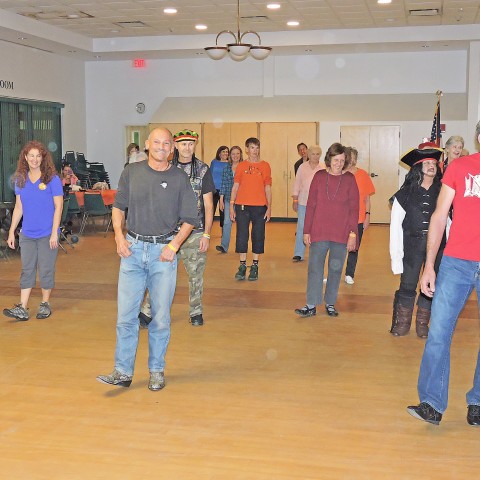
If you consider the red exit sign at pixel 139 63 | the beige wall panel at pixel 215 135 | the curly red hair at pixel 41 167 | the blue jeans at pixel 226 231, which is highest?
the red exit sign at pixel 139 63

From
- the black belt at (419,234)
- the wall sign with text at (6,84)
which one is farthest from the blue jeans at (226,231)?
the wall sign with text at (6,84)

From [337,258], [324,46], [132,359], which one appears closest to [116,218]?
[132,359]

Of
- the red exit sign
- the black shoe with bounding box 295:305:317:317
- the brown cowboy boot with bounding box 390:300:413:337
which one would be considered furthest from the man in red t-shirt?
the red exit sign

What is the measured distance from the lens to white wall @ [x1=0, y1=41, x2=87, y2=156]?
15.1m

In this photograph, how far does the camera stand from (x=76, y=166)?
1698cm

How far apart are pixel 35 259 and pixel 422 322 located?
11.1ft

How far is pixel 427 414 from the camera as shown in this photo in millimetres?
4051

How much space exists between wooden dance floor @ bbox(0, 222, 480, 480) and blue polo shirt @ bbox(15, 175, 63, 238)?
82 centimetres

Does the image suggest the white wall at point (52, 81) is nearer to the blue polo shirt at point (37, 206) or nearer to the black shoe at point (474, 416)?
the blue polo shirt at point (37, 206)

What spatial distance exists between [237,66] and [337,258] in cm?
1135

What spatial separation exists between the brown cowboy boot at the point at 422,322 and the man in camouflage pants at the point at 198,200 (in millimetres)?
1827

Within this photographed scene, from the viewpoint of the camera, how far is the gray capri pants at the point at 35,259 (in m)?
6.52

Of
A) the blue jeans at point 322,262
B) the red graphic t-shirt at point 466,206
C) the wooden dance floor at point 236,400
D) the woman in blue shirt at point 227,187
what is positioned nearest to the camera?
the wooden dance floor at point 236,400

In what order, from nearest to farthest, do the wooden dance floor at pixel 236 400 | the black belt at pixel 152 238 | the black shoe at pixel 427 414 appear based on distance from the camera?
the wooden dance floor at pixel 236 400, the black shoe at pixel 427 414, the black belt at pixel 152 238
